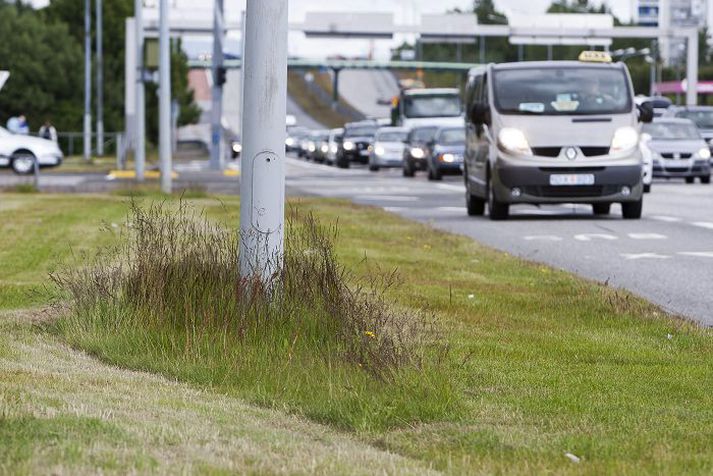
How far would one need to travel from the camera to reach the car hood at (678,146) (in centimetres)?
4222

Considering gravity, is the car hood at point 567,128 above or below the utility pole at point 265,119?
below

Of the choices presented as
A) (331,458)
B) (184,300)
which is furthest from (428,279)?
(331,458)

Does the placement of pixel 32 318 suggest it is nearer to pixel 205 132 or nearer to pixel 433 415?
pixel 433 415

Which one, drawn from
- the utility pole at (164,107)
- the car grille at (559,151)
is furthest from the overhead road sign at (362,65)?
the car grille at (559,151)

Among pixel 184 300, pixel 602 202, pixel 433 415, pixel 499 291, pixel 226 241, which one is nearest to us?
pixel 433 415

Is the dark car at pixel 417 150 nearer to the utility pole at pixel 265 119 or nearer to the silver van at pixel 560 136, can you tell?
the silver van at pixel 560 136

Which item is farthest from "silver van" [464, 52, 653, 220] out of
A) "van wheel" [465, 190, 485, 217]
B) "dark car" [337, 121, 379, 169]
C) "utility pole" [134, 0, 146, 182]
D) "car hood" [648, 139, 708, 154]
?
"dark car" [337, 121, 379, 169]

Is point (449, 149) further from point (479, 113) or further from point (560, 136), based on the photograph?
point (560, 136)

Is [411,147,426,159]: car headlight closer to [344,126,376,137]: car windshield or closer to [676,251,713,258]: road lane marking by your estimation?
[344,126,376,137]: car windshield

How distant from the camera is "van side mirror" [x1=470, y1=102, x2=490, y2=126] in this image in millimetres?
25516

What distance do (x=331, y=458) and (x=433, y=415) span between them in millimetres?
1099

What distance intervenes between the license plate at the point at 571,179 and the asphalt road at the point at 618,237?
0.53 metres

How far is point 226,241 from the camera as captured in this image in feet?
32.8

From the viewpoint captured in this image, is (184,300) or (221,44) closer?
(184,300)
